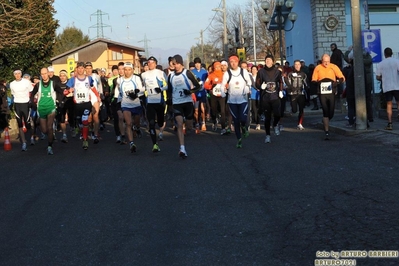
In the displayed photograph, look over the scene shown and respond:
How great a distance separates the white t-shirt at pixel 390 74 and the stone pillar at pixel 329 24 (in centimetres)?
2003

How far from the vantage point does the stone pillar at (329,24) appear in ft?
121

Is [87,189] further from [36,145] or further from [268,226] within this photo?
[36,145]

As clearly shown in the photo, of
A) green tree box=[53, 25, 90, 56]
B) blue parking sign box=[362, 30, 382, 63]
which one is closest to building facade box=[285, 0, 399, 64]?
blue parking sign box=[362, 30, 382, 63]

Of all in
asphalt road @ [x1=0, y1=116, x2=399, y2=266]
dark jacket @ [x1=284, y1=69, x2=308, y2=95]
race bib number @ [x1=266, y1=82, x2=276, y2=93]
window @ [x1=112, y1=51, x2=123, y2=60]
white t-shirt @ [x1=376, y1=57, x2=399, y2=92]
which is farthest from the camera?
window @ [x1=112, y1=51, x2=123, y2=60]

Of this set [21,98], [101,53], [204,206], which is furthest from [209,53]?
[204,206]

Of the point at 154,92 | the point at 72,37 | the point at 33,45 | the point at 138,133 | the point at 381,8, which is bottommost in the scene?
the point at 138,133

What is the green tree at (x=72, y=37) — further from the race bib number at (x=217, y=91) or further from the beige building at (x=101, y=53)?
the race bib number at (x=217, y=91)

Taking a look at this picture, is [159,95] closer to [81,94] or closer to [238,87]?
[238,87]

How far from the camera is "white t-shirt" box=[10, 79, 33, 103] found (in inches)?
717

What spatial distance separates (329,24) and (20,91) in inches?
866

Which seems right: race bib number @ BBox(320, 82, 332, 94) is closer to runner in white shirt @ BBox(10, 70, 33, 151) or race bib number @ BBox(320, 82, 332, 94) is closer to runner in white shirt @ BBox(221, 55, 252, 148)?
runner in white shirt @ BBox(221, 55, 252, 148)

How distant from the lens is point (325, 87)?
1642cm

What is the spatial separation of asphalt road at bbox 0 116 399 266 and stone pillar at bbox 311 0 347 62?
22451 millimetres

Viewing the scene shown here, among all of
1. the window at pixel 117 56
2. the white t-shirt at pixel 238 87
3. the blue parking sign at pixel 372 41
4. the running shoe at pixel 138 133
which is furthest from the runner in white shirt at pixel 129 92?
the window at pixel 117 56
